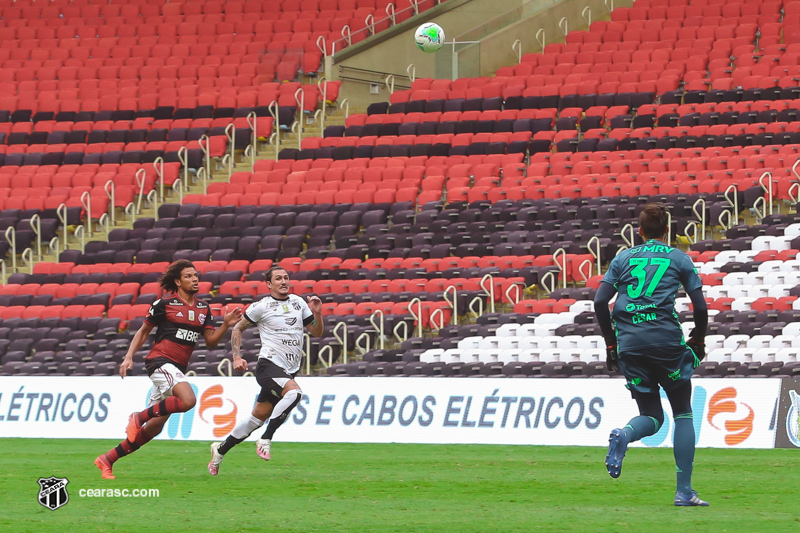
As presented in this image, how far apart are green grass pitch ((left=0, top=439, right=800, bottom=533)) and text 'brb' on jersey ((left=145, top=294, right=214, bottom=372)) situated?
105 centimetres

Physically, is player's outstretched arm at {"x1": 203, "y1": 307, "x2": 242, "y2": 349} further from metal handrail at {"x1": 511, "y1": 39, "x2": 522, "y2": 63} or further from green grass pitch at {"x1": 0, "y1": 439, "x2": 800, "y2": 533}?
metal handrail at {"x1": 511, "y1": 39, "x2": 522, "y2": 63}

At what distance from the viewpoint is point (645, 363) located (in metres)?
7.24

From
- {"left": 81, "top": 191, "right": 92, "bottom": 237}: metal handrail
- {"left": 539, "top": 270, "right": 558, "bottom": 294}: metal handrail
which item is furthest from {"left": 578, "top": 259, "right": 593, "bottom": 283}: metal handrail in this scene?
{"left": 81, "top": 191, "right": 92, "bottom": 237}: metal handrail

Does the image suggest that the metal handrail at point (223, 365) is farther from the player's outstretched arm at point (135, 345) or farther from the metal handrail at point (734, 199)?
the metal handrail at point (734, 199)

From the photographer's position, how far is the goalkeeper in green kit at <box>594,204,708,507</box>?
718cm

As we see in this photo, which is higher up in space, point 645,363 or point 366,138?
point 366,138

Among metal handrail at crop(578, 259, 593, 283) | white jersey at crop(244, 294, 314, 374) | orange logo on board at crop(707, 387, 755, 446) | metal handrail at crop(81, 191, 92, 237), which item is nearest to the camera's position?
white jersey at crop(244, 294, 314, 374)

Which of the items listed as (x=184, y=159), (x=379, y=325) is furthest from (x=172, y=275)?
(x=184, y=159)

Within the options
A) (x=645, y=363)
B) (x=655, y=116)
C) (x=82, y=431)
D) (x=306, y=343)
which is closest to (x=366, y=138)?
(x=655, y=116)

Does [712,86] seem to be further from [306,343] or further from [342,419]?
[342,419]

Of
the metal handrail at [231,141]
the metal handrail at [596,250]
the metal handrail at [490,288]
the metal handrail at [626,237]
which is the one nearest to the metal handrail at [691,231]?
the metal handrail at [626,237]

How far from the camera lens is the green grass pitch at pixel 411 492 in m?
6.91

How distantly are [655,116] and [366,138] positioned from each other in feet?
21.7

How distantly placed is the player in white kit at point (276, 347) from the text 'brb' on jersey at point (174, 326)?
52 cm
